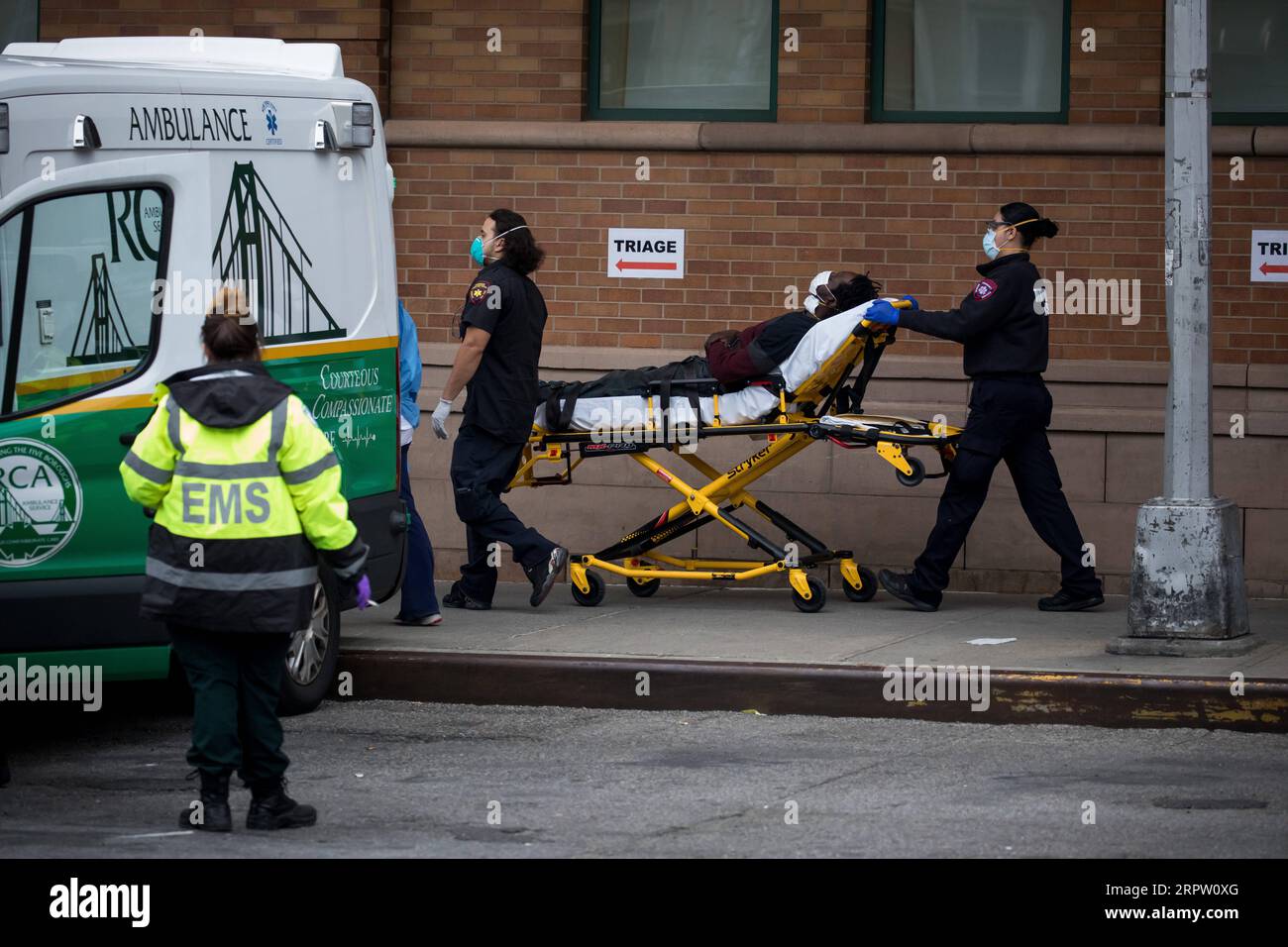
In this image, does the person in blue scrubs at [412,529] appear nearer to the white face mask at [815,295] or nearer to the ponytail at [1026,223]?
the white face mask at [815,295]

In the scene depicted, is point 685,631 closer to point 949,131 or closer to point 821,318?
point 821,318

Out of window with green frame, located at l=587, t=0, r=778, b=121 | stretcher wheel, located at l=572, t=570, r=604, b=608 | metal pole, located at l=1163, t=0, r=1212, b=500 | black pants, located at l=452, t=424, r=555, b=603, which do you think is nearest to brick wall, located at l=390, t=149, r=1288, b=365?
window with green frame, located at l=587, t=0, r=778, b=121

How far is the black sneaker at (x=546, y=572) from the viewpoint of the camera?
1010 centimetres

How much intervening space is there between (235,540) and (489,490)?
3.88m

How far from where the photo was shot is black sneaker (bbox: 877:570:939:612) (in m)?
10.5

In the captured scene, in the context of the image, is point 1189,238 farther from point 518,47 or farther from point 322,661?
point 518,47

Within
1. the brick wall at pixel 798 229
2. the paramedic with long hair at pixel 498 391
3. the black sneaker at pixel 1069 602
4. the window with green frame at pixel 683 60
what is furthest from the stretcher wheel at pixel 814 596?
the window with green frame at pixel 683 60

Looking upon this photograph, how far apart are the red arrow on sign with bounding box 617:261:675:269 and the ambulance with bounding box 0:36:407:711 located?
135 inches

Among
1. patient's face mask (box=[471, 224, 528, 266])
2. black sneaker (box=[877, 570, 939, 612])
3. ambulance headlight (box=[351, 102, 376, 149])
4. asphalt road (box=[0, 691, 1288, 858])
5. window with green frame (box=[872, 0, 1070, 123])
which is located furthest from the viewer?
window with green frame (box=[872, 0, 1070, 123])

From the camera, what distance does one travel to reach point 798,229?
1187 cm

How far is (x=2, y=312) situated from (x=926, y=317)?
4.52m

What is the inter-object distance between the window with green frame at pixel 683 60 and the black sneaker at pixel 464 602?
3220 mm

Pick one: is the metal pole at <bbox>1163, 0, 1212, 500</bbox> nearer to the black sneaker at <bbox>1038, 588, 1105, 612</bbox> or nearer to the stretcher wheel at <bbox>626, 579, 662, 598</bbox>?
the black sneaker at <bbox>1038, 588, 1105, 612</bbox>

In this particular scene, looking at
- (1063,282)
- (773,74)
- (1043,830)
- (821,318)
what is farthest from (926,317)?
(1043,830)
